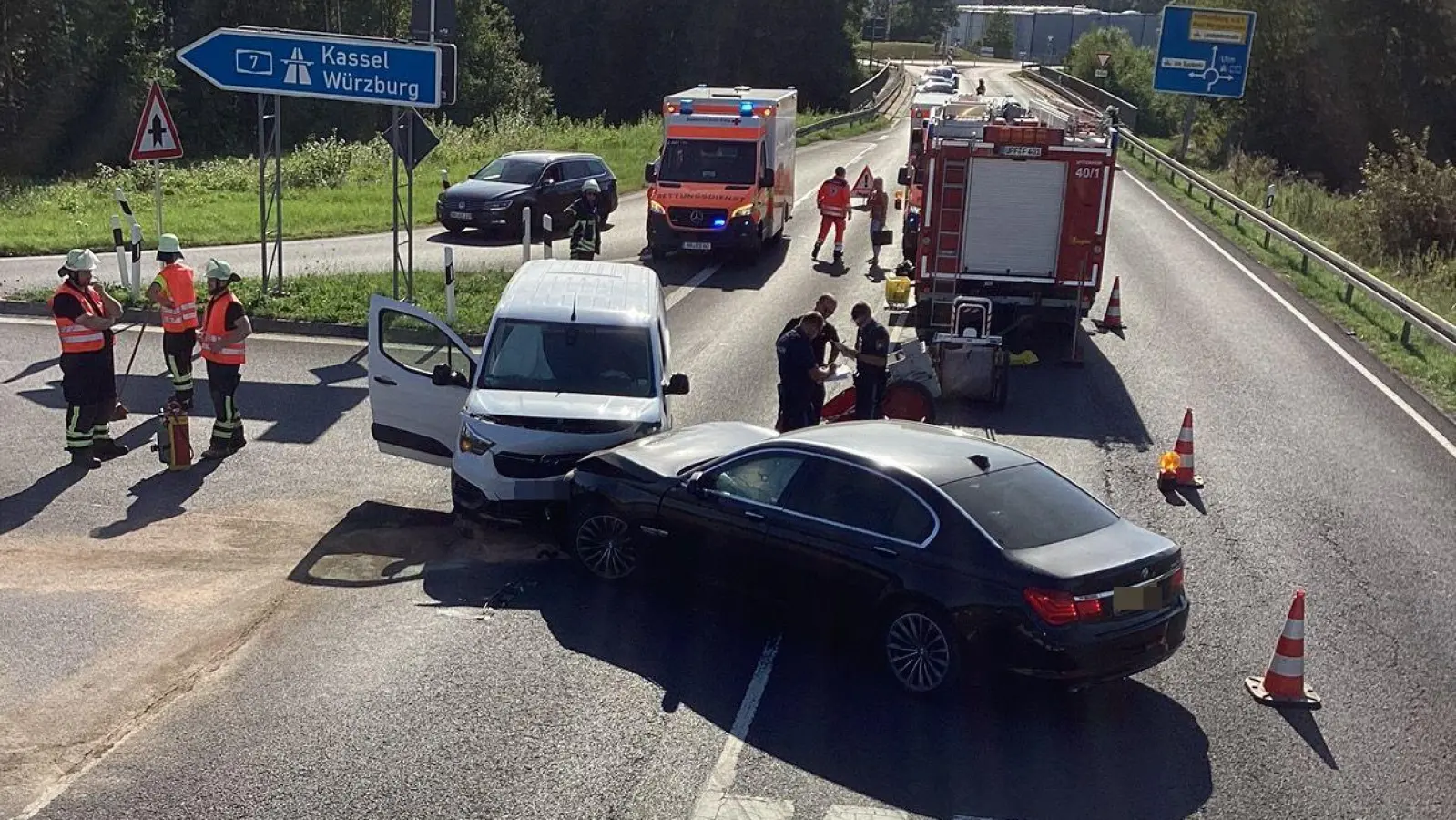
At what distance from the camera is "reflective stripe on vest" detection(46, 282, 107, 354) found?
1239 cm

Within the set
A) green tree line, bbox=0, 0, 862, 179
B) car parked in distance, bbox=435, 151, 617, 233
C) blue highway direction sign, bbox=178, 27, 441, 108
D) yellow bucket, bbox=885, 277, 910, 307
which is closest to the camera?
blue highway direction sign, bbox=178, 27, 441, 108

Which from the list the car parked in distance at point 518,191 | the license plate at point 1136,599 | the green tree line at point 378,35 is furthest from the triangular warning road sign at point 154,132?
the green tree line at point 378,35

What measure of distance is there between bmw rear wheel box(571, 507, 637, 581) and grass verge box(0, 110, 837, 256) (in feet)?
55.9

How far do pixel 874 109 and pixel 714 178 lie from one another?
44310mm

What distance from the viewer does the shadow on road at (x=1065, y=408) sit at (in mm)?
14891

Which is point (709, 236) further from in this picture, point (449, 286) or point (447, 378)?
point (447, 378)

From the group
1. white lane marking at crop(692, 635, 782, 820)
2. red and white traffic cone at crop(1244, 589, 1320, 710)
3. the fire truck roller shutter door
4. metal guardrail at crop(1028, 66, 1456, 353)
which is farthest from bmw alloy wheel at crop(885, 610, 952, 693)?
metal guardrail at crop(1028, 66, 1456, 353)

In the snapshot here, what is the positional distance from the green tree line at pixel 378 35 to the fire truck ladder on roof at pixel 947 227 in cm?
3148

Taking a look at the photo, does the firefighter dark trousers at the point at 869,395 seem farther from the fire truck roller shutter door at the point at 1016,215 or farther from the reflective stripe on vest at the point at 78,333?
the reflective stripe on vest at the point at 78,333

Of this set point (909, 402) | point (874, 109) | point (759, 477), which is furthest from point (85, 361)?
point (874, 109)

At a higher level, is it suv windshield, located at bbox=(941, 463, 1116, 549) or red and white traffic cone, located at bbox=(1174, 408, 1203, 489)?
suv windshield, located at bbox=(941, 463, 1116, 549)

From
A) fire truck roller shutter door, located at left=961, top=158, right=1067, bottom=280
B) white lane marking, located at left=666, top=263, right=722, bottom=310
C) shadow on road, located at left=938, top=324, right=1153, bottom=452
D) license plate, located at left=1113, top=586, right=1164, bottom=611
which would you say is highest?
fire truck roller shutter door, located at left=961, top=158, right=1067, bottom=280

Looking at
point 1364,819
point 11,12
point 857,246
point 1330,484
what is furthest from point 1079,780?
point 11,12

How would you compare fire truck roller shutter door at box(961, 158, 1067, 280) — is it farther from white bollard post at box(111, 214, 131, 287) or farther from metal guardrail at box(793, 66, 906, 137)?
metal guardrail at box(793, 66, 906, 137)
